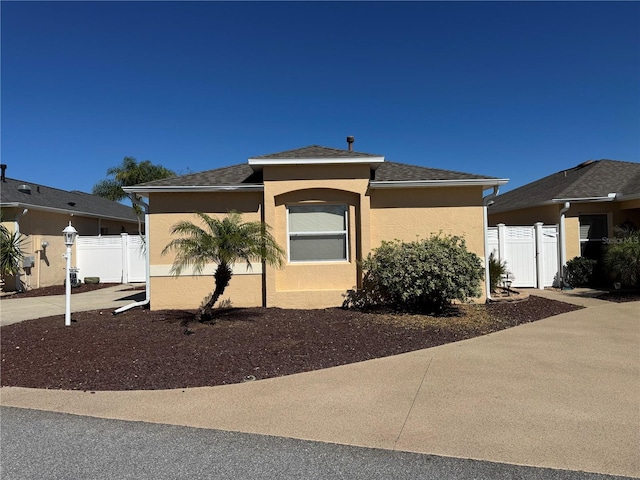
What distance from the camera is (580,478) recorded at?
117 inches

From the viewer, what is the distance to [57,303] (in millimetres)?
11875

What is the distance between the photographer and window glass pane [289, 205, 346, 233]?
9.74 metres

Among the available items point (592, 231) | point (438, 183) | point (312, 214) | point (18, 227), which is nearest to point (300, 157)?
point (312, 214)

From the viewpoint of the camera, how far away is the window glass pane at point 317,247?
9719mm

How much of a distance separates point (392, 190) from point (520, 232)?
5.84m

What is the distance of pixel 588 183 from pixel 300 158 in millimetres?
11079

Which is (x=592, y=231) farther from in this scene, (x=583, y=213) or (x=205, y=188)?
(x=205, y=188)

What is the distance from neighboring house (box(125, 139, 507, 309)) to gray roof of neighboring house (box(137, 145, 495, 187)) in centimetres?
5

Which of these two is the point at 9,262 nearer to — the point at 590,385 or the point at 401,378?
the point at 401,378

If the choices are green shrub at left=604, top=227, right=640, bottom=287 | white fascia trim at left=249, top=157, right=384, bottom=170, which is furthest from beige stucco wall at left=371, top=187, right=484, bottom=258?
green shrub at left=604, top=227, right=640, bottom=287

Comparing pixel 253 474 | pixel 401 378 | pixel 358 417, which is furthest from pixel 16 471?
pixel 401 378

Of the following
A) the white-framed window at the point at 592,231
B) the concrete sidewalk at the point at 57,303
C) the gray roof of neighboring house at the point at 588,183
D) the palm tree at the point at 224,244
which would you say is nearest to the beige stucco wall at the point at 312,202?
the palm tree at the point at 224,244

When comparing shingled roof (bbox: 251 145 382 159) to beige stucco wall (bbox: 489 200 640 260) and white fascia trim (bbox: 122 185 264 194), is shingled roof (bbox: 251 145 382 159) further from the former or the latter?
beige stucco wall (bbox: 489 200 640 260)

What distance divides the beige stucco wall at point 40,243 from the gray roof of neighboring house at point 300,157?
27.4ft
